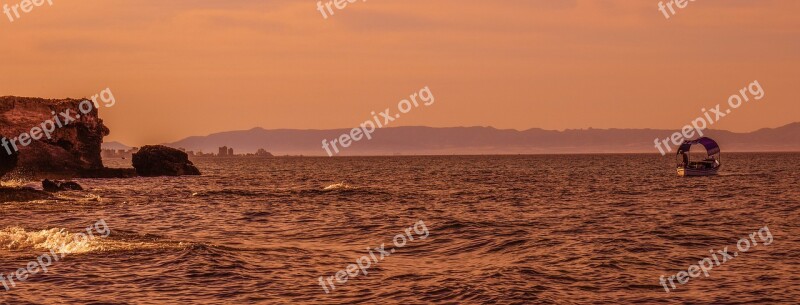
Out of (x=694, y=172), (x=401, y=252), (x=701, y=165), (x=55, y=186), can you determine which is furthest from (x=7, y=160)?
(x=701, y=165)

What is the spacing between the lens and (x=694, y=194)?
57.4 m

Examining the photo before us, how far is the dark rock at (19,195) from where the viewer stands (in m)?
44.1

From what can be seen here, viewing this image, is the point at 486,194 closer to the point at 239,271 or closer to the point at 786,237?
the point at 786,237

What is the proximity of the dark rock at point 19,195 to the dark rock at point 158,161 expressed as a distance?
46.7 meters

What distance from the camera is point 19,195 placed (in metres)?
45.2

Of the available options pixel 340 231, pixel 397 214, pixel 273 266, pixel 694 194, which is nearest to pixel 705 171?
pixel 694 194

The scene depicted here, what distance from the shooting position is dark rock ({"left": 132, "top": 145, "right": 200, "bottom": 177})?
9381 centimetres

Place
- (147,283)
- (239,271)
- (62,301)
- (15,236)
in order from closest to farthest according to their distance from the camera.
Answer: (62,301) → (147,283) → (239,271) → (15,236)

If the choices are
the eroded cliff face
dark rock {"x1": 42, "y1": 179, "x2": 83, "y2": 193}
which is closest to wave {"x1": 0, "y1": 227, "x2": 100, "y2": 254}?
dark rock {"x1": 42, "y1": 179, "x2": 83, "y2": 193}

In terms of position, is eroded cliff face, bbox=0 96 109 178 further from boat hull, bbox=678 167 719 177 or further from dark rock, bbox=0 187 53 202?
boat hull, bbox=678 167 719 177

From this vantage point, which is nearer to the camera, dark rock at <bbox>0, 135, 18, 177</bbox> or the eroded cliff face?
dark rock at <bbox>0, 135, 18, 177</bbox>

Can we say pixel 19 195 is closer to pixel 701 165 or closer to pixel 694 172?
pixel 694 172

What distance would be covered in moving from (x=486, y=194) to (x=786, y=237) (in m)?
32.1

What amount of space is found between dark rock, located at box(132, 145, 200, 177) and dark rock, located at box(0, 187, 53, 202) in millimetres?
46699
